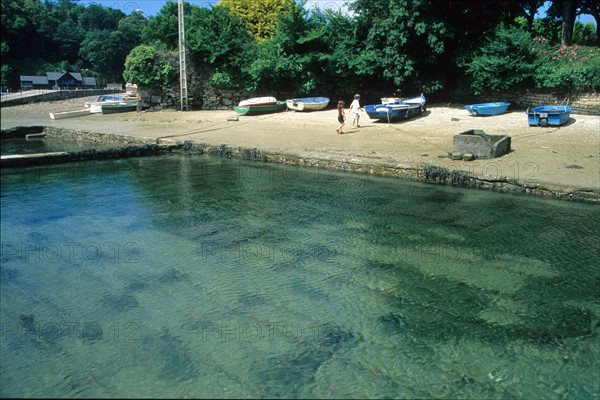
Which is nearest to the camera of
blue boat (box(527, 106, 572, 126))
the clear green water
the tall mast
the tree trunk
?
the clear green water

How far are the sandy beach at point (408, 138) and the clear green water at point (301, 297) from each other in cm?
157

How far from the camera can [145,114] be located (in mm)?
23750

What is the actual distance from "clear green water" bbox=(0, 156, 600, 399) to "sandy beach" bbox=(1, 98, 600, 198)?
1571mm

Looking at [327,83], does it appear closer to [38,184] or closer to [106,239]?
[38,184]

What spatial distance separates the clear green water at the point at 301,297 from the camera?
3732 mm

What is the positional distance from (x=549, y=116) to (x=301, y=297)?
1217 cm

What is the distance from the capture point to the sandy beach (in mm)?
10258

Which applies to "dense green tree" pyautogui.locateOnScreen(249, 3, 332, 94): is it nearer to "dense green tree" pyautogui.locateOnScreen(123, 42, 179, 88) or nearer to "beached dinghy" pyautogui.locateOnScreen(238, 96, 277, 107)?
"beached dinghy" pyautogui.locateOnScreen(238, 96, 277, 107)

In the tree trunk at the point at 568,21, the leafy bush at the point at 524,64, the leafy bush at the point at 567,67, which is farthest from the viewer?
the tree trunk at the point at 568,21

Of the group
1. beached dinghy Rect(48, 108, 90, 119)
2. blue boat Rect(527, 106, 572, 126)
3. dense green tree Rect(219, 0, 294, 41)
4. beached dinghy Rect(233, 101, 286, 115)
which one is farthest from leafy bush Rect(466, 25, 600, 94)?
beached dinghy Rect(48, 108, 90, 119)

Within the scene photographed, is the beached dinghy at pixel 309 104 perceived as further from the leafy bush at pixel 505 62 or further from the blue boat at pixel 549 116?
the blue boat at pixel 549 116

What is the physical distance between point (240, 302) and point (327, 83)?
60.9 feet

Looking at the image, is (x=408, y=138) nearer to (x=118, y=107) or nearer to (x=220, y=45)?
(x=220, y=45)

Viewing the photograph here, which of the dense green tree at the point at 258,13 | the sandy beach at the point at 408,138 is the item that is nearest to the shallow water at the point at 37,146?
the sandy beach at the point at 408,138
